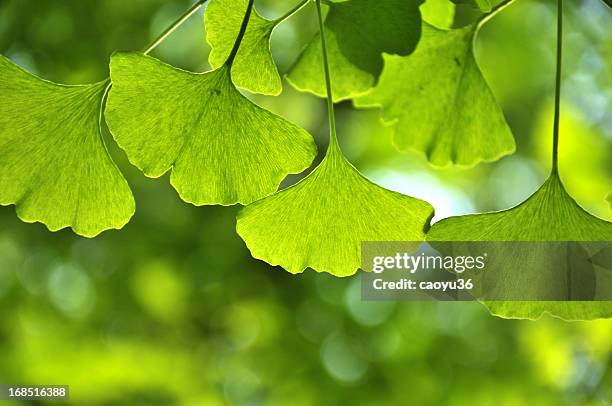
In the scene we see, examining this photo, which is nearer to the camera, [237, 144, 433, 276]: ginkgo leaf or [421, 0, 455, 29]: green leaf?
[237, 144, 433, 276]: ginkgo leaf

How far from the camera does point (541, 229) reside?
1.48 feet

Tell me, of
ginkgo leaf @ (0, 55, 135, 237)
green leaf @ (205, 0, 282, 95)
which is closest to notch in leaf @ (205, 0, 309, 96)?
green leaf @ (205, 0, 282, 95)

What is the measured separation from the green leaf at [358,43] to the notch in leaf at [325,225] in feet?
0.25

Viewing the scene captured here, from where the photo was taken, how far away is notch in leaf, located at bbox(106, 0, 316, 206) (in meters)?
0.40

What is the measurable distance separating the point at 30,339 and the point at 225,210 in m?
0.55

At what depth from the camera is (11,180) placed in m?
0.44

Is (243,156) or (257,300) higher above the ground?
(243,156)

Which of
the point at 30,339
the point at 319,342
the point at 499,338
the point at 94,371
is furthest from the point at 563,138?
the point at 30,339

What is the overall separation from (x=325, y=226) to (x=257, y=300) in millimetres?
1102

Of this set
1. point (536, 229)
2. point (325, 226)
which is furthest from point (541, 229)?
point (325, 226)

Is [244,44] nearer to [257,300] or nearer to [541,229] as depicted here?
[541,229]

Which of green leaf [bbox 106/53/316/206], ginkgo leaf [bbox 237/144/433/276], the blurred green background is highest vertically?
green leaf [bbox 106/53/316/206]

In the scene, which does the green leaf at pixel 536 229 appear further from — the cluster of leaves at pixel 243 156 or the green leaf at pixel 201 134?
the green leaf at pixel 201 134

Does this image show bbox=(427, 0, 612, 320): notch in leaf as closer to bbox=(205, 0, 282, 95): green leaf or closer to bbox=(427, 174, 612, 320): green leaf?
bbox=(427, 174, 612, 320): green leaf
